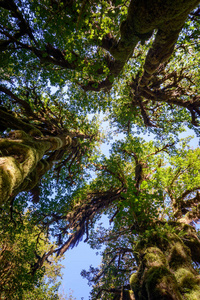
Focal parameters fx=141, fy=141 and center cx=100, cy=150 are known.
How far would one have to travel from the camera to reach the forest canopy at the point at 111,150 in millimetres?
4473

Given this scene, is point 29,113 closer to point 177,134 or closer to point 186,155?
point 186,155

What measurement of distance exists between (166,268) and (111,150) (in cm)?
822

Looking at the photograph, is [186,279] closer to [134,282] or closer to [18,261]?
[134,282]

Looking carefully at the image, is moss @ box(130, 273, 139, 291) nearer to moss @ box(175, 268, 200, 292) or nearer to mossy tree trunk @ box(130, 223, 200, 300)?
mossy tree trunk @ box(130, 223, 200, 300)

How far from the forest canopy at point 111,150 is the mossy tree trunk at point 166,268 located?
3 cm

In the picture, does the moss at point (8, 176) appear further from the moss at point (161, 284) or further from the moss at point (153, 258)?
the moss at point (153, 258)

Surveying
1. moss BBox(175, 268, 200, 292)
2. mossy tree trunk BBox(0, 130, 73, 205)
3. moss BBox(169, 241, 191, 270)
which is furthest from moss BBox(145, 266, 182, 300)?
mossy tree trunk BBox(0, 130, 73, 205)

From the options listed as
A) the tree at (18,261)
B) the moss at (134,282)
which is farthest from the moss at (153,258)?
the tree at (18,261)

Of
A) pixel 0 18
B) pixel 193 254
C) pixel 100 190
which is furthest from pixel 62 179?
pixel 0 18

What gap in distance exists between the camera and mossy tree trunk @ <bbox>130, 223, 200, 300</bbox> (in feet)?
12.6

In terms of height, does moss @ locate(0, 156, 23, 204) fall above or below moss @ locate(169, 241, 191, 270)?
above

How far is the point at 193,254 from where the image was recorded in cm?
647

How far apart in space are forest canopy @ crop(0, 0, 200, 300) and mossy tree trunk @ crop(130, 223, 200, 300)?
35 mm

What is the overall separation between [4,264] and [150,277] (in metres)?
10.4
